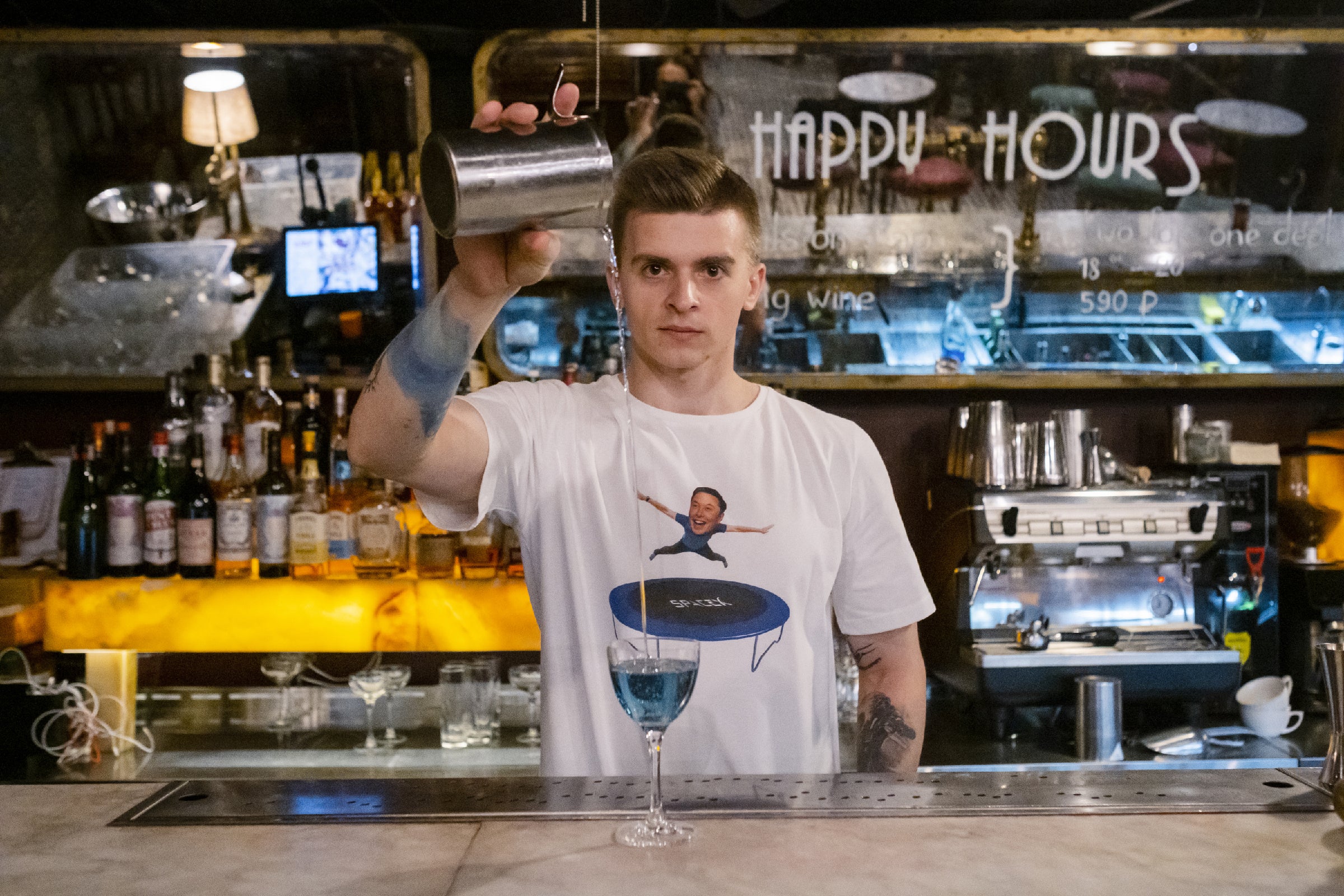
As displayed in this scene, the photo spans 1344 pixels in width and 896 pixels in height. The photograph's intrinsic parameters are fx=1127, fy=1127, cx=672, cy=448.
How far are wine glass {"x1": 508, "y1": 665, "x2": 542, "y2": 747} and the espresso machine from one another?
101cm

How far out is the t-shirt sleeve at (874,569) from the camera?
1.67 meters

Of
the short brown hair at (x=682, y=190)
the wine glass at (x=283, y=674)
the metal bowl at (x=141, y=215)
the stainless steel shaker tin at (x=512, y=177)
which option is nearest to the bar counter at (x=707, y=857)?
the stainless steel shaker tin at (x=512, y=177)

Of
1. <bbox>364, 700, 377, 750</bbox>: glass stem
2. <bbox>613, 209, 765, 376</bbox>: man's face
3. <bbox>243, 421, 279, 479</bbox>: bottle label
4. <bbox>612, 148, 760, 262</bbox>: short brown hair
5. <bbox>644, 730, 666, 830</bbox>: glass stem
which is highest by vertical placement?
<bbox>612, 148, 760, 262</bbox>: short brown hair

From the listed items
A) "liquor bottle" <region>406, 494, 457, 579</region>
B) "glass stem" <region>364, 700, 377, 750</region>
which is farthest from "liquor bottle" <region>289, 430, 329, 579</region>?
"glass stem" <region>364, 700, 377, 750</region>

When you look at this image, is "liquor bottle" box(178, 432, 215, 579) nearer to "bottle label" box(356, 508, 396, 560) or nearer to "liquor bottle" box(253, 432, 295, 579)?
"liquor bottle" box(253, 432, 295, 579)

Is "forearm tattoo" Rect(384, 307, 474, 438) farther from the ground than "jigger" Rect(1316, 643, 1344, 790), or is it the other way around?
"forearm tattoo" Rect(384, 307, 474, 438)

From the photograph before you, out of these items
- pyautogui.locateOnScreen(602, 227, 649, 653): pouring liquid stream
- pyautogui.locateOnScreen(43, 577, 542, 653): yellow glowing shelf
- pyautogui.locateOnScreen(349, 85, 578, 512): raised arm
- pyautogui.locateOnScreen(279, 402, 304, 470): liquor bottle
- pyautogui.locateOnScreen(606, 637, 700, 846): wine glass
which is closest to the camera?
pyautogui.locateOnScreen(606, 637, 700, 846): wine glass

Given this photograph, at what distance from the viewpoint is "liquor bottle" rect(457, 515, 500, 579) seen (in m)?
2.58

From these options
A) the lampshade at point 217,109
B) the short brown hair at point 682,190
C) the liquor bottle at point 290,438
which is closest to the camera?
the short brown hair at point 682,190

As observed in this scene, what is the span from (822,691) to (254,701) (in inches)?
66.3

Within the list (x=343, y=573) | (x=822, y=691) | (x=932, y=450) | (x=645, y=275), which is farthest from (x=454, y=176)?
(x=932, y=450)

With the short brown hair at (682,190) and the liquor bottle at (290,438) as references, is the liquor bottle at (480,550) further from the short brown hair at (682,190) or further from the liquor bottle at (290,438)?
the short brown hair at (682,190)

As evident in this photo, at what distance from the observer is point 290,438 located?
8.96ft

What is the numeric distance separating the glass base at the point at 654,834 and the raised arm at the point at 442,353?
54 centimetres
